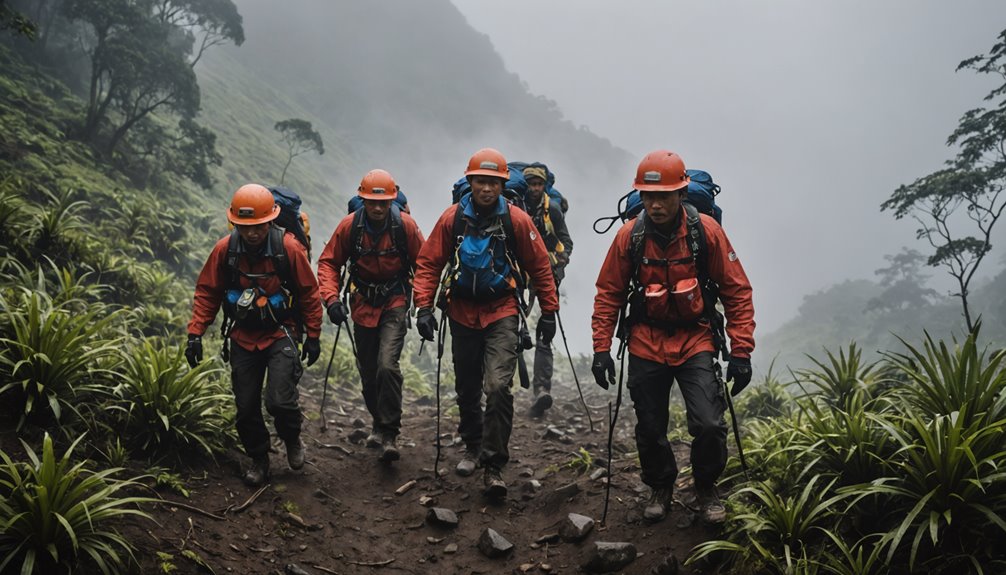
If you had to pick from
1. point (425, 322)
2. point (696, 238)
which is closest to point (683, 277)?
point (696, 238)

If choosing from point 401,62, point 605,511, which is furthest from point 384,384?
point 401,62

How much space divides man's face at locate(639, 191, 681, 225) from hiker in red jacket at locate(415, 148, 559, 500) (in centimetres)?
138

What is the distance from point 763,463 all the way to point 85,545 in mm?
4799

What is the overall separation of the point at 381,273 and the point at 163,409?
2.42m

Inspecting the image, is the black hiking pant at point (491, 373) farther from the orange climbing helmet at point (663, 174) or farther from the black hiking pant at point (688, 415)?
the orange climbing helmet at point (663, 174)

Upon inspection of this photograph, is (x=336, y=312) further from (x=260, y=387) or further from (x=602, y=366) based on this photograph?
(x=602, y=366)

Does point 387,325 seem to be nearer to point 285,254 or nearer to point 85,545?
point 285,254

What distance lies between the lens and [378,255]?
238 inches

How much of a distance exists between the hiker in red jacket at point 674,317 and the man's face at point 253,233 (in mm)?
3101

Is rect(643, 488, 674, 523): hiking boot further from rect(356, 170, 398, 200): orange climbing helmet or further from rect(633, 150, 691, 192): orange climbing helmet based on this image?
rect(356, 170, 398, 200): orange climbing helmet

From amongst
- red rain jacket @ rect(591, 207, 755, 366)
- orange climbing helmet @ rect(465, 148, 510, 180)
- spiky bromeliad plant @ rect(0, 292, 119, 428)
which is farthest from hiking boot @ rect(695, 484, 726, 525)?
spiky bromeliad plant @ rect(0, 292, 119, 428)

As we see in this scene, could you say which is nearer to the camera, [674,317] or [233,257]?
[674,317]

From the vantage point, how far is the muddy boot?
845 cm

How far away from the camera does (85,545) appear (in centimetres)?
315
